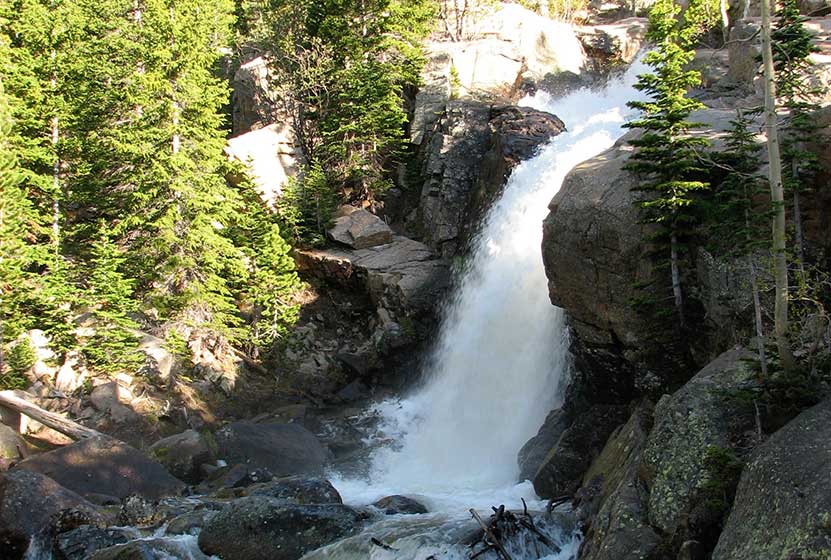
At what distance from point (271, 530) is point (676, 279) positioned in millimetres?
8408

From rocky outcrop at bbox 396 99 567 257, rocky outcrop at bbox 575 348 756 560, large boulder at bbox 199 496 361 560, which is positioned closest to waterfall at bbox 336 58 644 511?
rocky outcrop at bbox 396 99 567 257

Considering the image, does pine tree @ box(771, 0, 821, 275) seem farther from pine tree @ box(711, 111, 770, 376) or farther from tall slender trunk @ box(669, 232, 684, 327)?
tall slender trunk @ box(669, 232, 684, 327)

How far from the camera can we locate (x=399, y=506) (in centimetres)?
1290

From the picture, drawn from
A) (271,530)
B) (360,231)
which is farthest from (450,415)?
(271,530)

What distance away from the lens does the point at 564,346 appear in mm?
16875

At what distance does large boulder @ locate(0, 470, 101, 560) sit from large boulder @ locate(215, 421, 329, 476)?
4.69 metres

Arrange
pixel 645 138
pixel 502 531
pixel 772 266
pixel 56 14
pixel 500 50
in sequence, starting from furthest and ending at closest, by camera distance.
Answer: pixel 500 50 < pixel 56 14 < pixel 645 138 < pixel 502 531 < pixel 772 266

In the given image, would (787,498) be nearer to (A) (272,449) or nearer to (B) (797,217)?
(B) (797,217)

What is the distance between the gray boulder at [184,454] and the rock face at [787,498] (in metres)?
12.3

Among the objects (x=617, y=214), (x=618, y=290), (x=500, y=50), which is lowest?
(x=618, y=290)

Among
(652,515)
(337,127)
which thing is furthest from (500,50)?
(652,515)

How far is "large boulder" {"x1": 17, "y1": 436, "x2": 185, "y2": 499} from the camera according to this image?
1335cm

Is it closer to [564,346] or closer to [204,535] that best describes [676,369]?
[564,346]

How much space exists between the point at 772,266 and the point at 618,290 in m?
4.60
